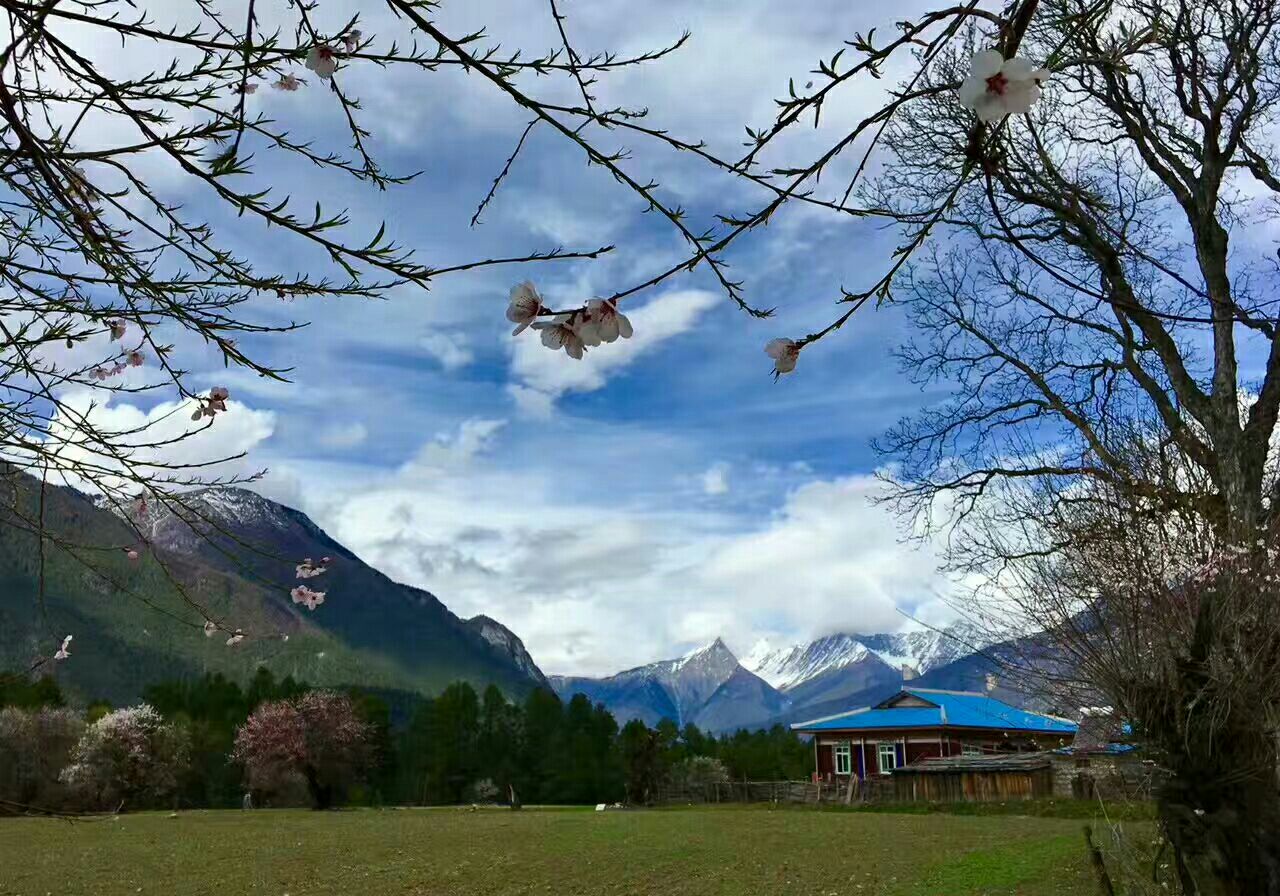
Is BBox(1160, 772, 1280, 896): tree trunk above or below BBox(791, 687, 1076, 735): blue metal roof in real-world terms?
below

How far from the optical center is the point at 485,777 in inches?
2016

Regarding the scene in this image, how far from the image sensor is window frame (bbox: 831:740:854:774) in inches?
1432

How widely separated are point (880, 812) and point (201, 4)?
2736 cm

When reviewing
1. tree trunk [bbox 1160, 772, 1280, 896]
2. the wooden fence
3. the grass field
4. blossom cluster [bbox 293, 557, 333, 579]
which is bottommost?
the grass field

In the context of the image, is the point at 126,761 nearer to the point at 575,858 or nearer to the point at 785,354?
the point at 575,858

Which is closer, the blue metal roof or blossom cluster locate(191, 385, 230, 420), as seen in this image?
blossom cluster locate(191, 385, 230, 420)

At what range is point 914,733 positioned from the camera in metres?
34.6

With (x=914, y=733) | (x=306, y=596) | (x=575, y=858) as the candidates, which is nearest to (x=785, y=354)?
(x=306, y=596)

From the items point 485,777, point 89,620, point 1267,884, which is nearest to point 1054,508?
point 1267,884

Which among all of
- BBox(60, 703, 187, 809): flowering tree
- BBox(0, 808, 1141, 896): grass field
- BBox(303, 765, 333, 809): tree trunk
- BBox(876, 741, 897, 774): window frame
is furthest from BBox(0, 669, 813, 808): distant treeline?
BBox(0, 808, 1141, 896): grass field

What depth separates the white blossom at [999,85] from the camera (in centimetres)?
126

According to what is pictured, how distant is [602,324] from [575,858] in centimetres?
1628

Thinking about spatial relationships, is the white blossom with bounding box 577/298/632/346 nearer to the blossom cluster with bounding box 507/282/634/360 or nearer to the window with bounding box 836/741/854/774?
the blossom cluster with bounding box 507/282/634/360

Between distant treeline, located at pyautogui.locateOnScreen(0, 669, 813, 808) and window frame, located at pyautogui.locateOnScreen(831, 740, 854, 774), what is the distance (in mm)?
6678
